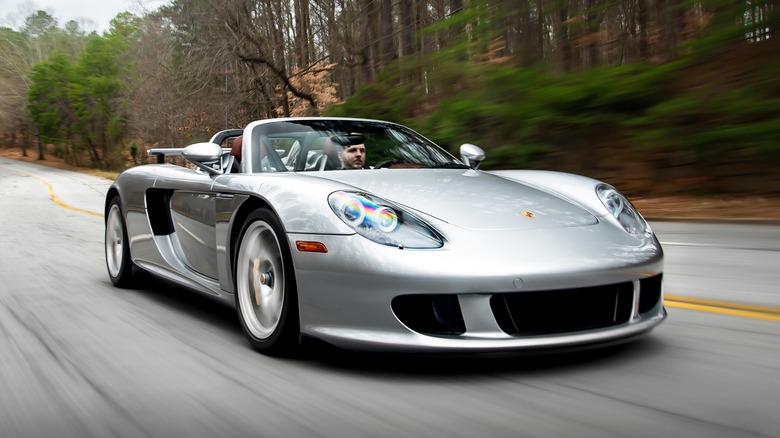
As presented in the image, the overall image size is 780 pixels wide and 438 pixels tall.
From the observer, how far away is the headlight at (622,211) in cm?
378

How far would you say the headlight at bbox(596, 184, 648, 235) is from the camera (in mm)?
3779

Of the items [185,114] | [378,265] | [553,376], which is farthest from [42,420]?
[185,114]

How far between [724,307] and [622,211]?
999 mm

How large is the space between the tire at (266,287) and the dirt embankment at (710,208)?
6480 millimetres

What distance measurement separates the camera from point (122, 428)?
267 centimetres

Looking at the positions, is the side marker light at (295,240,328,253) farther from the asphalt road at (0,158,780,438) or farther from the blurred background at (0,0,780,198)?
the blurred background at (0,0,780,198)

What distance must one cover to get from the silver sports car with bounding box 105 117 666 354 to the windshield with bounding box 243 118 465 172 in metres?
0.01

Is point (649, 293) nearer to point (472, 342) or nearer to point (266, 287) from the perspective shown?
point (472, 342)

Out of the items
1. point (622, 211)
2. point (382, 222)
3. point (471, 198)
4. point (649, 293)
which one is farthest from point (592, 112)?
point (382, 222)

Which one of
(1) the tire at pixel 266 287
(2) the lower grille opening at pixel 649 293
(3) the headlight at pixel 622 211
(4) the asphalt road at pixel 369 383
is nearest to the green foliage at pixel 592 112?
(4) the asphalt road at pixel 369 383

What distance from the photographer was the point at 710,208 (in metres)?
9.91

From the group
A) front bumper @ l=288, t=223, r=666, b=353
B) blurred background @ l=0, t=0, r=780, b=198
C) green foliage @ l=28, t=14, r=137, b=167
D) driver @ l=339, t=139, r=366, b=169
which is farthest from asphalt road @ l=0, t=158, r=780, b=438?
green foliage @ l=28, t=14, r=137, b=167

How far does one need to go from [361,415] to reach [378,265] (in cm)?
65

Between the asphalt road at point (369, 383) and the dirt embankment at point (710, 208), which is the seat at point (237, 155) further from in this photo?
the dirt embankment at point (710, 208)
